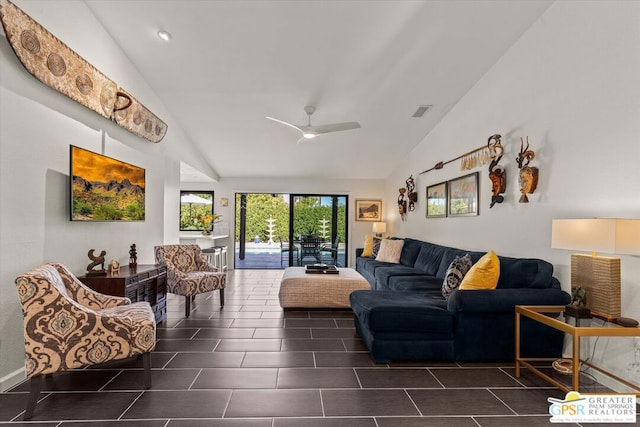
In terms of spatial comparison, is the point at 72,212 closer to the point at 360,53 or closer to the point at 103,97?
the point at 103,97

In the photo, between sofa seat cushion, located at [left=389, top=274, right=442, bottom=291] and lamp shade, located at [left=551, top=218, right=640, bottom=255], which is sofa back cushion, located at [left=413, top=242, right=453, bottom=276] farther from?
lamp shade, located at [left=551, top=218, right=640, bottom=255]

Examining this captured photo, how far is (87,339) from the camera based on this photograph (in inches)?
94.3

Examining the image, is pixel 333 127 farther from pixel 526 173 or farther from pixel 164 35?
pixel 526 173

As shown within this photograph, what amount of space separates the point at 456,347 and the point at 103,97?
412 cm

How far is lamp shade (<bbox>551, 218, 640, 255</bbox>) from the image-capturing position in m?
2.22

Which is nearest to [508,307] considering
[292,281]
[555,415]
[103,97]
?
[555,415]

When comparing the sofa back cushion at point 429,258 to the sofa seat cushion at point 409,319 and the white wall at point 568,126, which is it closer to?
the white wall at point 568,126

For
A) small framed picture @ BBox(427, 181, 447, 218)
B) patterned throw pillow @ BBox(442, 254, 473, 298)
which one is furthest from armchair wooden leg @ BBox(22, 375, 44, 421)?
small framed picture @ BBox(427, 181, 447, 218)

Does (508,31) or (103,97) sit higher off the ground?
(508,31)

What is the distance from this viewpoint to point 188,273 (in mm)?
4852

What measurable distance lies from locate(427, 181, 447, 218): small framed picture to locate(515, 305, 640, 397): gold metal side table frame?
9.76ft

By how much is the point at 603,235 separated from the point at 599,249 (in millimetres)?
97

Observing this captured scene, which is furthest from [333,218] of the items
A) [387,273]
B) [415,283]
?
[415,283]

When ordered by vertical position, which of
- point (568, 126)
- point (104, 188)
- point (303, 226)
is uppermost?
point (568, 126)
